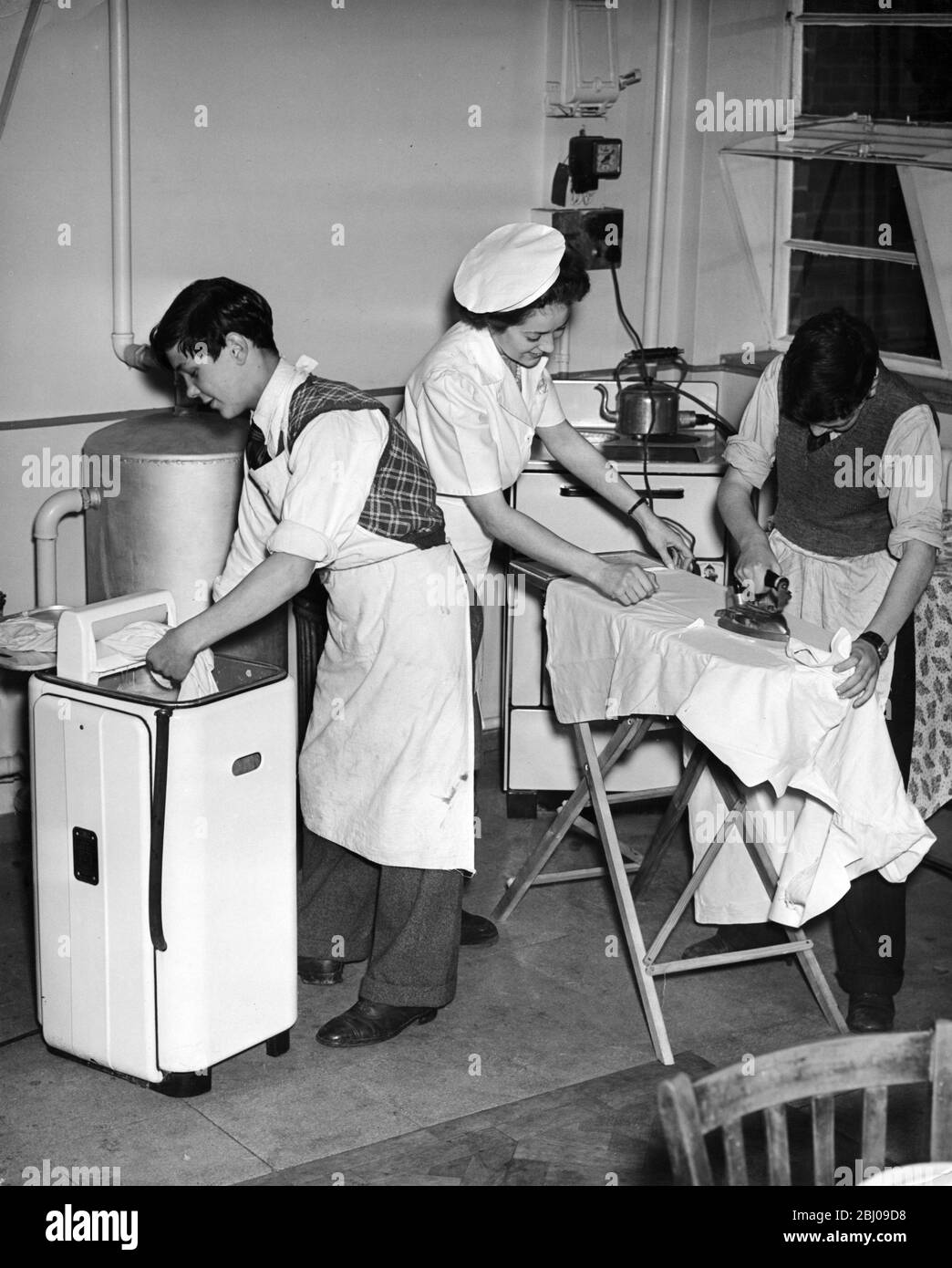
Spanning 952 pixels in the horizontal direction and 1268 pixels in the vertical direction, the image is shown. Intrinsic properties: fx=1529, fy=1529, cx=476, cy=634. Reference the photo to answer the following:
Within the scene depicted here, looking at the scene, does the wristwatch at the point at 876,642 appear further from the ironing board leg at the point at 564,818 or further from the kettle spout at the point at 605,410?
the kettle spout at the point at 605,410

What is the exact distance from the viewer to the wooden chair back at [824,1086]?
1.48 meters

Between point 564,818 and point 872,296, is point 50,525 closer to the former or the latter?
point 564,818

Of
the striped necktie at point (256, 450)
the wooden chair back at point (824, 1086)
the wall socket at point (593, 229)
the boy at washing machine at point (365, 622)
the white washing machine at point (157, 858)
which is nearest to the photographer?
the wooden chair back at point (824, 1086)

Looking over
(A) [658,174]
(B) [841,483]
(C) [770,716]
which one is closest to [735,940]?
(C) [770,716]

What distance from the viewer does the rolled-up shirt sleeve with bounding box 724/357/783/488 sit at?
3146 millimetres

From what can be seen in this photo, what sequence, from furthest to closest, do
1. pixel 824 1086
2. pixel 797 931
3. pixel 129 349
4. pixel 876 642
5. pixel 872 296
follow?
1. pixel 872 296
2. pixel 129 349
3. pixel 797 931
4. pixel 876 642
5. pixel 824 1086

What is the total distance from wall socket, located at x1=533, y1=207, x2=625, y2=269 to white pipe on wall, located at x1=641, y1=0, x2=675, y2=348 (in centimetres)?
10

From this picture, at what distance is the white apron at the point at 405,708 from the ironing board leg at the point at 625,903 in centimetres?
28

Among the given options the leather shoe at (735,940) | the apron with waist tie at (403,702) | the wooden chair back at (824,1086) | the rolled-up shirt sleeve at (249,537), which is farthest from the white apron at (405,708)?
the wooden chair back at (824,1086)

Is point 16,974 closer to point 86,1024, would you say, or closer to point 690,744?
point 86,1024

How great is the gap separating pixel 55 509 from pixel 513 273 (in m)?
1.30

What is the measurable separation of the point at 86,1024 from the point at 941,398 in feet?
7.94

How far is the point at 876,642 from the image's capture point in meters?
2.72
